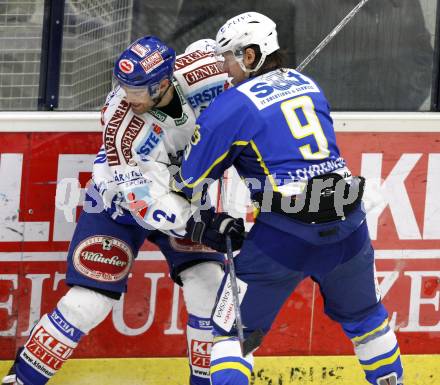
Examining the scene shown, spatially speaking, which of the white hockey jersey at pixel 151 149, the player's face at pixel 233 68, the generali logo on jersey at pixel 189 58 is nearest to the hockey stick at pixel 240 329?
the white hockey jersey at pixel 151 149

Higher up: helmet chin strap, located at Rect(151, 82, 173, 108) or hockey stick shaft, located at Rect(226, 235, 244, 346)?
helmet chin strap, located at Rect(151, 82, 173, 108)

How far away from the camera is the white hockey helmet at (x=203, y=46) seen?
510 cm

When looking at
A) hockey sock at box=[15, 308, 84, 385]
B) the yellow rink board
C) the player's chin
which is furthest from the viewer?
the yellow rink board

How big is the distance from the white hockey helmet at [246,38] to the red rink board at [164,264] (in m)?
0.87

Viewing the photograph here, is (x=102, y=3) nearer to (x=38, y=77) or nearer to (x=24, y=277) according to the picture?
(x=38, y=77)

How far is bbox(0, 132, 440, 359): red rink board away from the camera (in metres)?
5.24

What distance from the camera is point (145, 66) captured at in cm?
466

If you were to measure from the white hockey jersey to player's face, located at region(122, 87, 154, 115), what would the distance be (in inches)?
1.1

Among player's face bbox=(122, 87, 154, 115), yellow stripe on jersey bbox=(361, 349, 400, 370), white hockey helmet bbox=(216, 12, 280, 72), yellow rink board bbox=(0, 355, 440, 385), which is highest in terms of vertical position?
white hockey helmet bbox=(216, 12, 280, 72)

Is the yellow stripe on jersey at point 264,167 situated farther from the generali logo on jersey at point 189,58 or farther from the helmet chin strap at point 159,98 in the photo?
the generali logo on jersey at point 189,58

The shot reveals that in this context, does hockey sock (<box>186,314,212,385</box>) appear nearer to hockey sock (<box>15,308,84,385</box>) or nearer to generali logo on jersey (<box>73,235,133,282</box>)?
generali logo on jersey (<box>73,235,133,282</box>)

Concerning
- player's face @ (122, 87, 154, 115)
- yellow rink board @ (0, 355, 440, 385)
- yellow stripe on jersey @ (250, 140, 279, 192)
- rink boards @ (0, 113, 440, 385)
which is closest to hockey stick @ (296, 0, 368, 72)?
rink boards @ (0, 113, 440, 385)

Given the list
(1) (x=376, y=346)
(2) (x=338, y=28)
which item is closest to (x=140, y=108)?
(2) (x=338, y=28)

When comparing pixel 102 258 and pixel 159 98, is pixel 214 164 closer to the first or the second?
pixel 159 98
